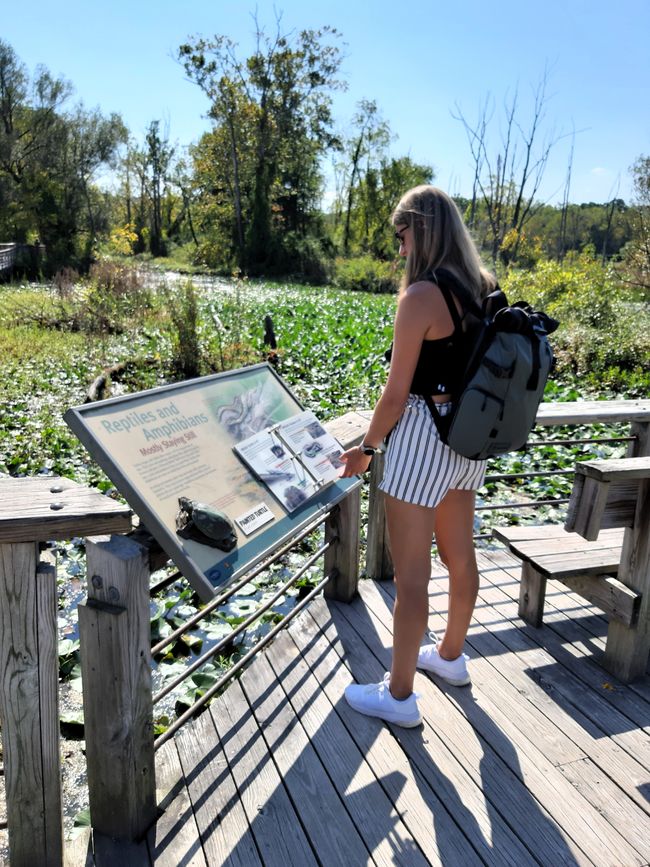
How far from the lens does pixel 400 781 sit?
74.5 inches

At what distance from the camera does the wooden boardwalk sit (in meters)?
1.69

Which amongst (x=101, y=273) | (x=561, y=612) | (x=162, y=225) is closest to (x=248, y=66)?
(x=162, y=225)

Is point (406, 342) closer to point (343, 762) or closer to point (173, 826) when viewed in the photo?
point (343, 762)

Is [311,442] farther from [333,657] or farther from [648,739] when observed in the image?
[648,739]

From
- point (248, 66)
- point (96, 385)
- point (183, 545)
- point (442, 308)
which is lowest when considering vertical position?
point (96, 385)

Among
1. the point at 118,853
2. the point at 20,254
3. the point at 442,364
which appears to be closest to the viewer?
A: the point at 118,853

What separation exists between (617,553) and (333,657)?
4.02 ft

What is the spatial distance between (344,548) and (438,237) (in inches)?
57.5

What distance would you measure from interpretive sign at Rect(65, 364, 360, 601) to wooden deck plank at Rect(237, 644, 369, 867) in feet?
2.31

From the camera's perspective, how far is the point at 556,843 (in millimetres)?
1702


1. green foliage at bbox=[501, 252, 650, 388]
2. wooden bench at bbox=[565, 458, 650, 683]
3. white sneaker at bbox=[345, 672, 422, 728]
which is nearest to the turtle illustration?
white sneaker at bbox=[345, 672, 422, 728]

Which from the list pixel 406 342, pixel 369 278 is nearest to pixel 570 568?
pixel 406 342

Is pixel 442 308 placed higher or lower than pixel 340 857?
higher

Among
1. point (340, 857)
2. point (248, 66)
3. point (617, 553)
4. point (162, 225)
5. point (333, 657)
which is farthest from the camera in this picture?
point (162, 225)
